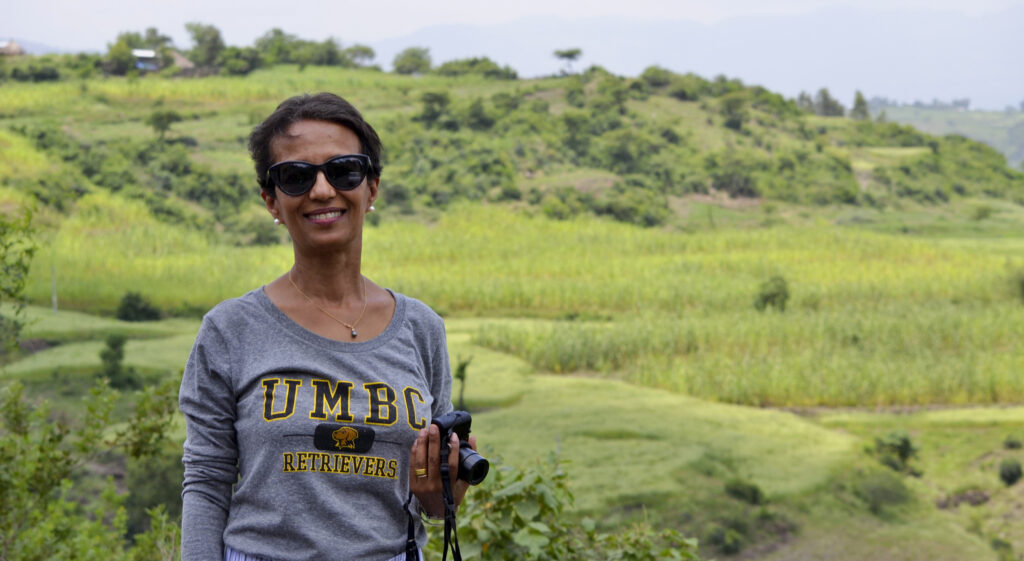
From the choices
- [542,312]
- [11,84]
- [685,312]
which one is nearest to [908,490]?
[685,312]

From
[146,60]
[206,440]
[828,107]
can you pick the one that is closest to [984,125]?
[828,107]

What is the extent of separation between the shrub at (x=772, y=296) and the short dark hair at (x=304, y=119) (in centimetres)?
1488

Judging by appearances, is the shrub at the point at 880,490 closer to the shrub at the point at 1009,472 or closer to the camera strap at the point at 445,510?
the shrub at the point at 1009,472

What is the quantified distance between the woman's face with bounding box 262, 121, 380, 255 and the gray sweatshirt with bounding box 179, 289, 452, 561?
0.15m

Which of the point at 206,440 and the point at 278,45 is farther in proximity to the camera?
the point at 278,45

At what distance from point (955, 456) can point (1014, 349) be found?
12.1 feet

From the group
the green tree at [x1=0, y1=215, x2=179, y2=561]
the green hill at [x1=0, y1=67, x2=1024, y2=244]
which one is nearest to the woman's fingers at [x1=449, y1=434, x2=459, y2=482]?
the green tree at [x1=0, y1=215, x2=179, y2=561]

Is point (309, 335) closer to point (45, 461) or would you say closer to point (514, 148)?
point (45, 461)

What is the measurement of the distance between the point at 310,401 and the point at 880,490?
10.2 meters

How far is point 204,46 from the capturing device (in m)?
28.5

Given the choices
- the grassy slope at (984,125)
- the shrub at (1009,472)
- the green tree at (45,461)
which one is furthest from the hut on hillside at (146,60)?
the grassy slope at (984,125)

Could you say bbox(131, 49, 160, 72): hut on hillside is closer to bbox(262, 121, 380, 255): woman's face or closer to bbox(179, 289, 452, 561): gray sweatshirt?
bbox(262, 121, 380, 255): woman's face

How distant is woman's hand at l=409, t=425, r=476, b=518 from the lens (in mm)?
1515

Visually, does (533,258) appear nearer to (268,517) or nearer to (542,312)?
(542,312)
